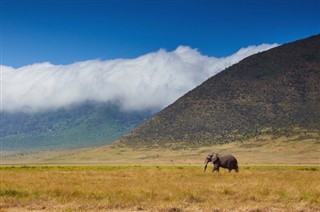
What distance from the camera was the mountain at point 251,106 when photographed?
516 ft

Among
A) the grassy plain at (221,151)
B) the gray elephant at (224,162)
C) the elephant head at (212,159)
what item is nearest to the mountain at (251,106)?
the grassy plain at (221,151)

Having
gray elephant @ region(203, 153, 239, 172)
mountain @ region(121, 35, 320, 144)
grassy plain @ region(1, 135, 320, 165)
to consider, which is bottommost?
gray elephant @ region(203, 153, 239, 172)

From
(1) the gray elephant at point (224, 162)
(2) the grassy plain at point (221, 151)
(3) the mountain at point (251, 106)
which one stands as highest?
(3) the mountain at point (251, 106)

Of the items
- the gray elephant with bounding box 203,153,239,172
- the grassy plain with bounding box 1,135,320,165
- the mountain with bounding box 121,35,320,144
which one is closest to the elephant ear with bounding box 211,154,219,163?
the gray elephant with bounding box 203,153,239,172

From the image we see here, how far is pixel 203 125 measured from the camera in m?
171

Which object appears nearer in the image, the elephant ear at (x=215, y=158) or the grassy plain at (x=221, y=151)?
the elephant ear at (x=215, y=158)

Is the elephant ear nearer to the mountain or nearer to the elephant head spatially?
the elephant head

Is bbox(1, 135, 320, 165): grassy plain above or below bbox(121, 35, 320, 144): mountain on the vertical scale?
below

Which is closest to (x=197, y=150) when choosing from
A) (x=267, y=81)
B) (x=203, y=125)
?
(x=203, y=125)

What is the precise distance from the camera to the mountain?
157375 millimetres

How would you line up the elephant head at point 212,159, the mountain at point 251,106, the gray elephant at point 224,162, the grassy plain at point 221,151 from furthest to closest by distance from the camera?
1. the mountain at point 251,106
2. the grassy plain at point 221,151
3. the elephant head at point 212,159
4. the gray elephant at point 224,162

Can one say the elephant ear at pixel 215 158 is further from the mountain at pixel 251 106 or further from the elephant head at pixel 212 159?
the mountain at pixel 251 106

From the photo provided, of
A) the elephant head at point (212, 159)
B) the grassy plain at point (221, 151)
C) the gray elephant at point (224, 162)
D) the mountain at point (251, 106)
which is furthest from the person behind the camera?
the mountain at point (251, 106)

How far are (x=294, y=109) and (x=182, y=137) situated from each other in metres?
37.2
